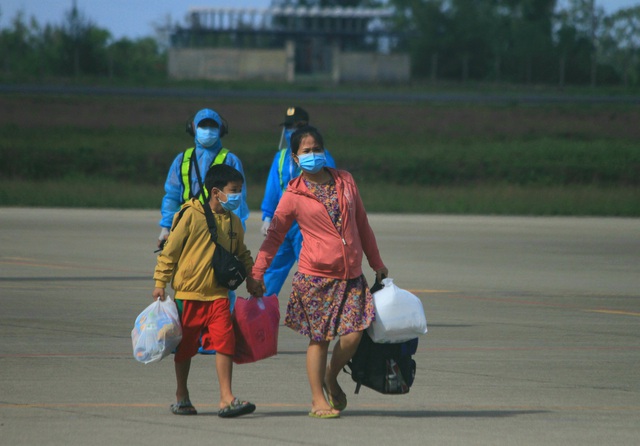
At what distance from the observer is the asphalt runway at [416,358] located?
6.34 m

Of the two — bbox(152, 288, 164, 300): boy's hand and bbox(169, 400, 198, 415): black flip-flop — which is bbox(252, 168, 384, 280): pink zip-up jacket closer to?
bbox(152, 288, 164, 300): boy's hand

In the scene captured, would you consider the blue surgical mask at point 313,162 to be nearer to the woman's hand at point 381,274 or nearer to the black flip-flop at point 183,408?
the woman's hand at point 381,274

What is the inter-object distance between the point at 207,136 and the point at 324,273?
2.02 m

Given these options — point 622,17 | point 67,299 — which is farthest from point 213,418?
point 622,17

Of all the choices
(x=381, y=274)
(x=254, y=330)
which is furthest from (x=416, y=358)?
(x=254, y=330)

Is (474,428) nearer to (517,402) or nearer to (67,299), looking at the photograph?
(517,402)

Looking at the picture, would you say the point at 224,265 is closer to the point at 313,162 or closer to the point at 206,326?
the point at 206,326

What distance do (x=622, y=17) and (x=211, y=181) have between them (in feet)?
377

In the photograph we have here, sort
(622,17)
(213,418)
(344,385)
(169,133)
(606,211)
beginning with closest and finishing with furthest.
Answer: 1. (213,418)
2. (344,385)
3. (606,211)
4. (169,133)
5. (622,17)

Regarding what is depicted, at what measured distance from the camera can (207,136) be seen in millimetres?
8242

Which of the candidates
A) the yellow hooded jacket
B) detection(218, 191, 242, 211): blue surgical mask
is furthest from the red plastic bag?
detection(218, 191, 242, 211): blue surgical mask

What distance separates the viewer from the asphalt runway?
6336 mm

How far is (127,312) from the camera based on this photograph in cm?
1111

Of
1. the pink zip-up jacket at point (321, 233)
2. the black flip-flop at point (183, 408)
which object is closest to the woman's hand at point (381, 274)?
the pink zip-up jacket at point (321, 233)
